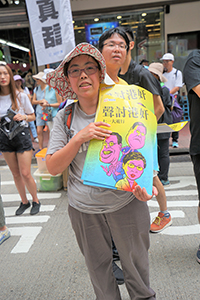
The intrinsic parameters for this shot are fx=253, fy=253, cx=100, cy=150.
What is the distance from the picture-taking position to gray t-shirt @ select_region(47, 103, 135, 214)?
4.66ft

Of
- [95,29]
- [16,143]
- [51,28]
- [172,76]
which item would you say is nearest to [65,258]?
[16,143]

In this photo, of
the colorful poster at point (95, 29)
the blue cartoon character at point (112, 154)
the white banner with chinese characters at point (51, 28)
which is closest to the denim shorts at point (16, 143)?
the white banner with chinese characters at point (51, 28)

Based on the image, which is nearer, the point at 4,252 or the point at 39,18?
the point at 4,252

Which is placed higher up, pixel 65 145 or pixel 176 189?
pixel 65 145

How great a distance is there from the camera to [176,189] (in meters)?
4.04

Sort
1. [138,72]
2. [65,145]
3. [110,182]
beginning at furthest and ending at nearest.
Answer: [138,72] → [65,145] → [110,182]

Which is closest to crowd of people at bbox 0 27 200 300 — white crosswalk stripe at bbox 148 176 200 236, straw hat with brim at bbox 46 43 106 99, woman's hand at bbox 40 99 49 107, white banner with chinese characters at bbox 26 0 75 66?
straw hat with brim at bbox 46 43 106 99

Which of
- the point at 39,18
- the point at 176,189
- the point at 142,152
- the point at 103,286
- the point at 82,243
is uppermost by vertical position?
the point at 39,18

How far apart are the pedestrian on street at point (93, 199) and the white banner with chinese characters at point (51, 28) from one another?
112 inches

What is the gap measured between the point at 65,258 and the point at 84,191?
4.69 feet

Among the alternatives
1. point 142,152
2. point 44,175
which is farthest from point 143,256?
point 44,175

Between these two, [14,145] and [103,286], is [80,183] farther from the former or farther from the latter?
[14,145]

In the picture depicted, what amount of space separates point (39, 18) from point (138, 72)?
8.92 feet

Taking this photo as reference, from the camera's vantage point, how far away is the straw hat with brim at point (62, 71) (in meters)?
1.34
